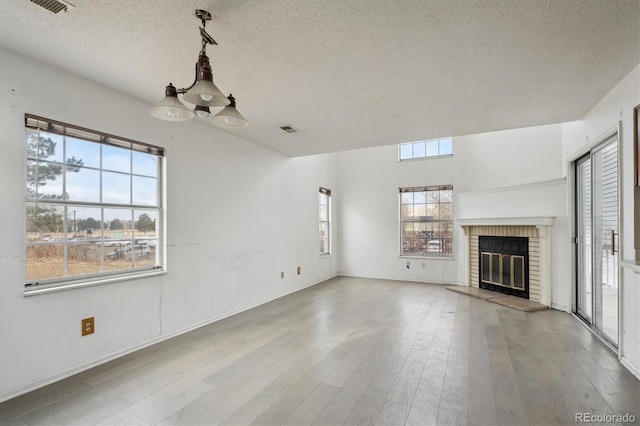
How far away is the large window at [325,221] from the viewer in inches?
273

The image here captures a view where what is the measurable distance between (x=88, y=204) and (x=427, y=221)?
5.81 meters

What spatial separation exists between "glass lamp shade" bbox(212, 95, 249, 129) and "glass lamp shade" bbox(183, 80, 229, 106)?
0.16 meters

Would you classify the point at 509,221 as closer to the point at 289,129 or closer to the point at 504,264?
the point at 504,264

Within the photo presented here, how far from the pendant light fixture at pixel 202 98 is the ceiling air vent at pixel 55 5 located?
686mm

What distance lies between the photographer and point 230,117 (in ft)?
6.77

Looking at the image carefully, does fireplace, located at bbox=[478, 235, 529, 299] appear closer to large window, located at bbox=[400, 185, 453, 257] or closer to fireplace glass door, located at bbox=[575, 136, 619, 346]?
large window, located at bbox=[400, 185, 453, 257]

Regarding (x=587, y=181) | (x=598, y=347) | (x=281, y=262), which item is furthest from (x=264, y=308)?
(x=587, y=181)

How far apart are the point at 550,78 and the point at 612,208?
1.56 m

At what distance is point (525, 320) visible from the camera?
4.01 m

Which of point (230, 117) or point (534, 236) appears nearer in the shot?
point (230, 117)

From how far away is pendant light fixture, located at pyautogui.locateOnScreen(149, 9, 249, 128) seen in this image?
5.58 feet

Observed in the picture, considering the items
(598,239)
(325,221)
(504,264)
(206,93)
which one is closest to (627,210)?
(598,239)

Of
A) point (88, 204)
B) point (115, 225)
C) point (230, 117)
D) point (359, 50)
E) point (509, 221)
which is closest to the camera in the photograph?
point (230, 117)

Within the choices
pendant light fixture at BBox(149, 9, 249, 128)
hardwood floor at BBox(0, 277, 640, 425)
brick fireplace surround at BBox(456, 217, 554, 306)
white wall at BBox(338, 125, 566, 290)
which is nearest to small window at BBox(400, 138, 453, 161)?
white wall at BBox(338, 125, 566, 290)
